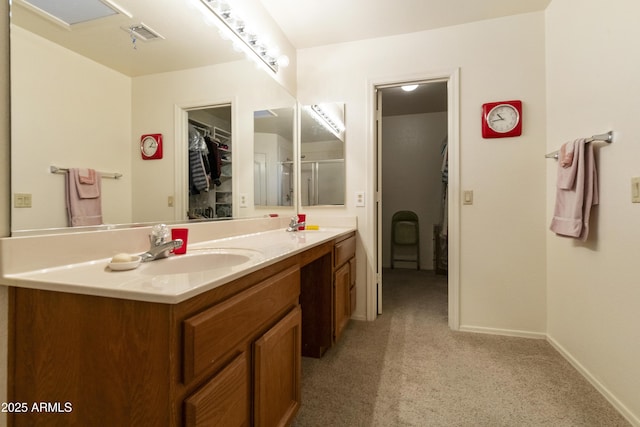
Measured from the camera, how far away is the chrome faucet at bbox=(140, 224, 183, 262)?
102 centimetres

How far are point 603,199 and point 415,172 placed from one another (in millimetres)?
3069

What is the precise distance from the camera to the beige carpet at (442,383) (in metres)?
1.28

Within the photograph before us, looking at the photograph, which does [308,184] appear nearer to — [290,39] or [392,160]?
[290,39]

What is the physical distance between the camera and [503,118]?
2.06m

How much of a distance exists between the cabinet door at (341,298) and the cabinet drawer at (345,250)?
2.0 inches

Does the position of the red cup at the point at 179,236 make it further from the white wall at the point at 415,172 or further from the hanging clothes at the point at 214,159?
the white wall at the point at 415,172

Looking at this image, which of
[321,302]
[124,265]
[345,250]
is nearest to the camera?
[124,265]

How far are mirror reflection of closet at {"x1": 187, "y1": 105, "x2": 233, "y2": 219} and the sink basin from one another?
372 mm

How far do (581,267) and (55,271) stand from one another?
2.40 m

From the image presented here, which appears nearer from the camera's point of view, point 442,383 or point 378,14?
point 442,383

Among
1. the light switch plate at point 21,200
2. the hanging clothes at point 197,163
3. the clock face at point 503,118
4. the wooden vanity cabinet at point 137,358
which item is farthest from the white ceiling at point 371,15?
the wooden vanity cabinet at point 137,358

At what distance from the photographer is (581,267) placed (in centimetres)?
163

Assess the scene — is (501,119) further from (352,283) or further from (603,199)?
(352,283)

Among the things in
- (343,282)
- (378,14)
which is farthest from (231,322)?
(378,14)
